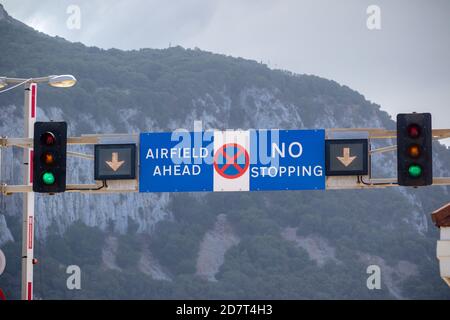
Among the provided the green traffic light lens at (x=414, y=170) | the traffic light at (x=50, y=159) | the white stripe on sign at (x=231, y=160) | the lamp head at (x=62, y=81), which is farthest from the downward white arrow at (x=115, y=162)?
the green traffic light lens at (x=414, y=170)

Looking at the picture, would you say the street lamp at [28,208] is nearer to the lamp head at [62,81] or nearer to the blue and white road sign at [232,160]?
the lamp head at [62,81]

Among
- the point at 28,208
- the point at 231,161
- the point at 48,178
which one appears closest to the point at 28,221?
the point at 28,208

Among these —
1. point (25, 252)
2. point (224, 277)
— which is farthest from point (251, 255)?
point (25, 252)

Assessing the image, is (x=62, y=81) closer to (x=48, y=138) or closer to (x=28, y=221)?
(x=28, y=221)

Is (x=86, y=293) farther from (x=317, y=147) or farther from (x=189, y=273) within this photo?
(x=317, y=147)

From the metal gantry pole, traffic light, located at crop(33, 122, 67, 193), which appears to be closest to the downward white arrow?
traffic light, located at crop(33, 122, 67, 193)

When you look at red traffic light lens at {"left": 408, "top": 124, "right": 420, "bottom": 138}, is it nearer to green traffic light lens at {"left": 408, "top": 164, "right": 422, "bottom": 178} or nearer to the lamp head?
green traffic light lens at {"left": 408, "top": 164, "right": 422, "bottom": 178}
